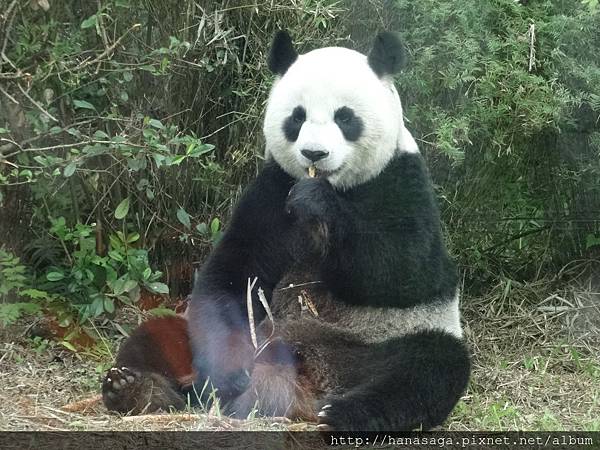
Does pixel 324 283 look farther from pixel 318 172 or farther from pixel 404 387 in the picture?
pixel 404 387

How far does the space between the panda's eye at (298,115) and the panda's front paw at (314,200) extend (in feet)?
0.77

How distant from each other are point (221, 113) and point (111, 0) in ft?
2.30

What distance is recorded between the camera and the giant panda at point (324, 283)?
12.0 ft

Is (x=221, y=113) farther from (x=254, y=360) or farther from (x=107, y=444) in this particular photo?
(x=107, y=444)

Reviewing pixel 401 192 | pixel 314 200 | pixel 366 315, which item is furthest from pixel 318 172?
pixel 366 315

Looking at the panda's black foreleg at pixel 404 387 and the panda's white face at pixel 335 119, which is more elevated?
the panda's white face at pixel 335 119

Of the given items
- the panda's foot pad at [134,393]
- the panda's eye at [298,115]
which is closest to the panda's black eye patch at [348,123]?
the panda's eye at [298,115]

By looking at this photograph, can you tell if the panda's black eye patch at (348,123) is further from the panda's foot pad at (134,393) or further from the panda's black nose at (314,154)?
the panda's foot pad at (134,393)

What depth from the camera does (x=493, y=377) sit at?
4.20 metres

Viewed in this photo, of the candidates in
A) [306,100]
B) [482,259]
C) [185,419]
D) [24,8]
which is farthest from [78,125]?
[482,259]

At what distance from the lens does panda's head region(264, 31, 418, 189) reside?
3678 mm

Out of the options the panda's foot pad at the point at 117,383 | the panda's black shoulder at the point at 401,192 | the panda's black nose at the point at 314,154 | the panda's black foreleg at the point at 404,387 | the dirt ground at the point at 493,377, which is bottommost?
the dirt ground at the point at 493,377

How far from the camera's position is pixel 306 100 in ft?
12.2

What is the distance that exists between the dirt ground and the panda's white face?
100 cm
